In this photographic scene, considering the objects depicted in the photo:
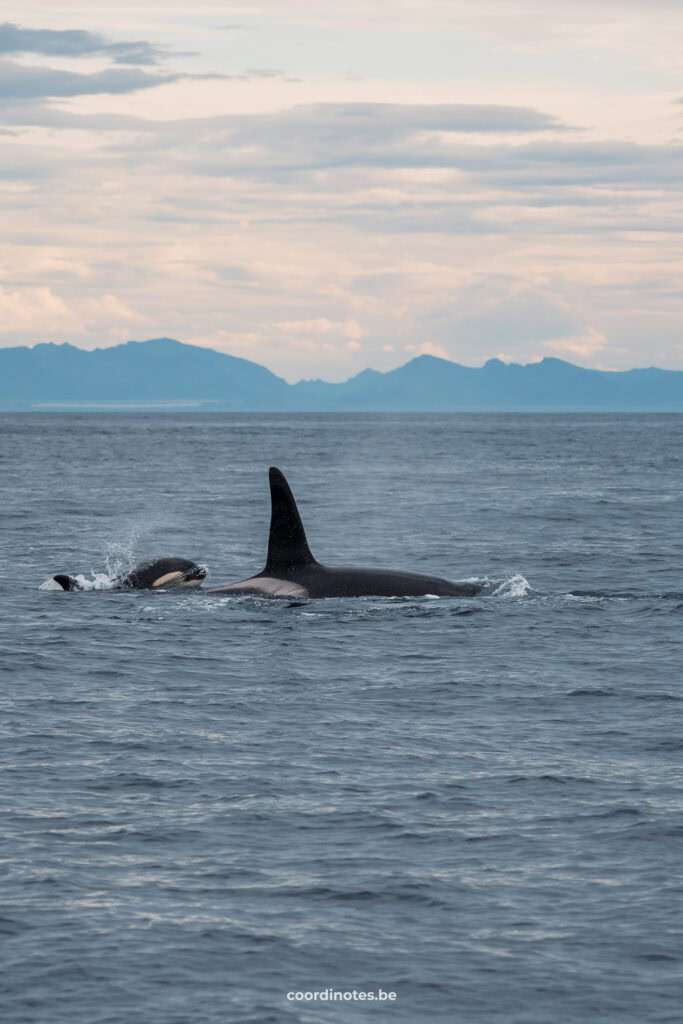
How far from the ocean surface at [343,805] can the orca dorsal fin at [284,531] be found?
0.87 m

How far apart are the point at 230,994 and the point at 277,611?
14.9 meters

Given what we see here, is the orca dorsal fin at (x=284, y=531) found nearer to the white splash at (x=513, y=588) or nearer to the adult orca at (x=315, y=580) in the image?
the adult orca at (x=315, y=580)

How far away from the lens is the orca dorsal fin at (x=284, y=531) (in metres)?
25.1

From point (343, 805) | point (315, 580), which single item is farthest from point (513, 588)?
point (343, 805)

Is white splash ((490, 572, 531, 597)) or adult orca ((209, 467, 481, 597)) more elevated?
adult orca ((209, 467, 481, 597))

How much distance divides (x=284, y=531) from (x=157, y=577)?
4356 millimetres

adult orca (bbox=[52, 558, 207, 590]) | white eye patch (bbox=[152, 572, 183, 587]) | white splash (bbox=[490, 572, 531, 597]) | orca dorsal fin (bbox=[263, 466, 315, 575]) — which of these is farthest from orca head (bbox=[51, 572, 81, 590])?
white splash (bbox=[490, 572, 531, 597])

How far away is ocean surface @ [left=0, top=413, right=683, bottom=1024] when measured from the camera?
10.7 meters

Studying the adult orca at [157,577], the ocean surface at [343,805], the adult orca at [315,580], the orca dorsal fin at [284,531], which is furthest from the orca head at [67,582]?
the orca dorsal fin at [284,531]

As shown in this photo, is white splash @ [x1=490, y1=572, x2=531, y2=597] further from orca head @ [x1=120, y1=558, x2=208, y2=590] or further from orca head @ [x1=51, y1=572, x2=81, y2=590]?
orca head @ [x1=51, y1=572, x2=81, y2=590]

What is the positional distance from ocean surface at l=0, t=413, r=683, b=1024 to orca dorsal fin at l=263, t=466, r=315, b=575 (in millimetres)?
874

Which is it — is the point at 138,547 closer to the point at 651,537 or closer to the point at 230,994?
the point at 651,537

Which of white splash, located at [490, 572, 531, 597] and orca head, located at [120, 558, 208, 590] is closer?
white splash, located at [490, 572, 531, 597]

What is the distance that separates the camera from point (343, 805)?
14.2 metres
